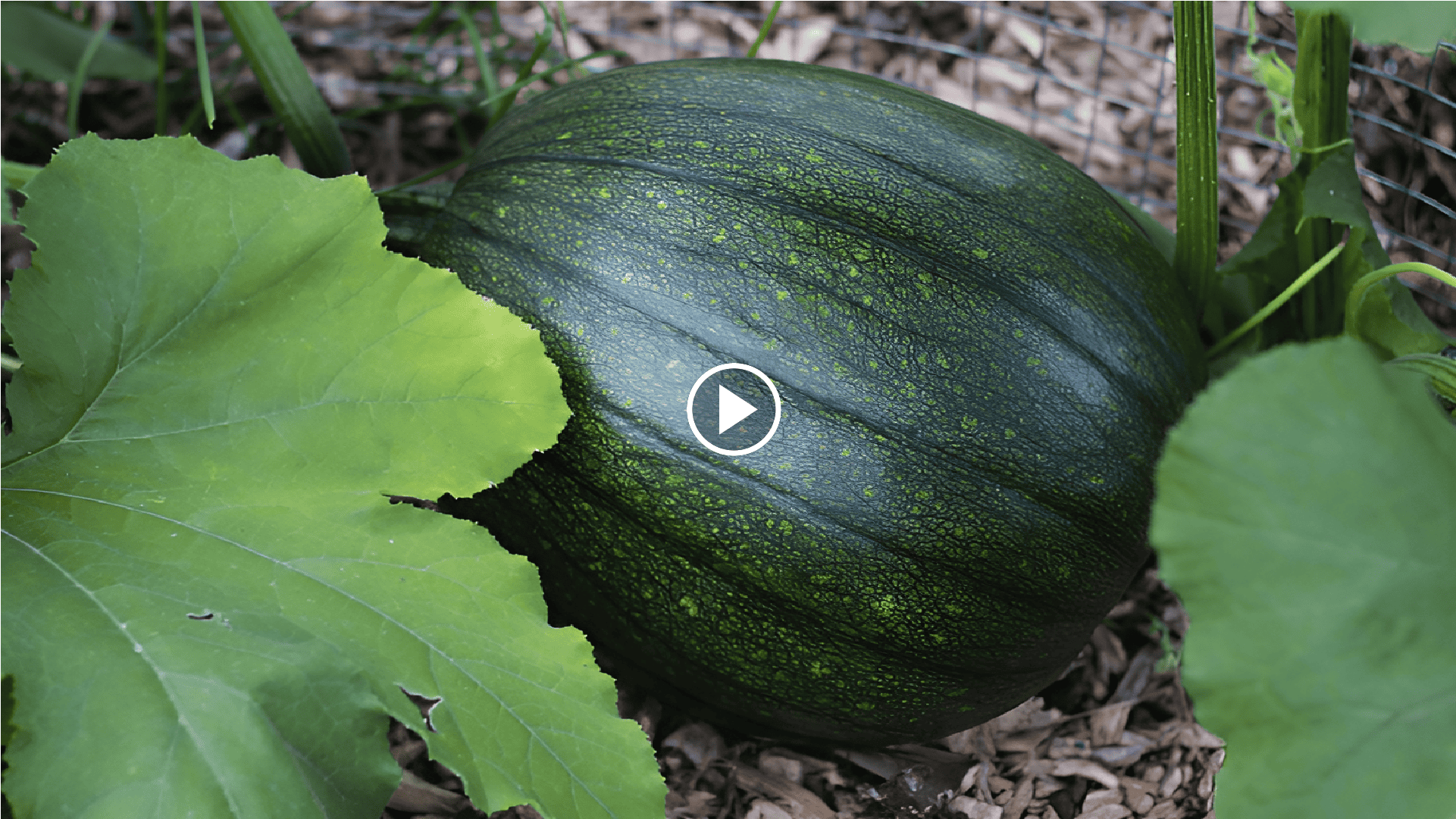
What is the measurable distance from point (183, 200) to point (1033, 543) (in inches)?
44.1

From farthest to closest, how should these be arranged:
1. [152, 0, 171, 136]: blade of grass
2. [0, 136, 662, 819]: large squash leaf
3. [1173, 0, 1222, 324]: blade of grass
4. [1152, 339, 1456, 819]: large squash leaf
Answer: [152, 0, 171, 136]: blade of grass
[1173, 0, 1222, 324]: blade of grass
[0, 136, 662, 819]: large squash leaf
[1152, 339, 1456, 819]: large squash leaf

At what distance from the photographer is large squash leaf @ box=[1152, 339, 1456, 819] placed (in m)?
0.99

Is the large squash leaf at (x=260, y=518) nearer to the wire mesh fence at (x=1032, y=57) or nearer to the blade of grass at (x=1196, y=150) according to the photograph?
the blade of grass at (x=1196, y=150)

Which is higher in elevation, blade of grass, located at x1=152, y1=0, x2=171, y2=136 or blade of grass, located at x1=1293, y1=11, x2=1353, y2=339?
blade of grass, located at x1=1293, y1=11, x2=1353, y2=339

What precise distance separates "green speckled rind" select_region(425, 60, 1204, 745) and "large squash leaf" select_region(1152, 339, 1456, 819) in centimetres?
45

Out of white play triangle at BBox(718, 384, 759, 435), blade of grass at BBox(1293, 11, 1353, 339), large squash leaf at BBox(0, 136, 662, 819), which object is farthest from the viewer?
blade of grass at BBox(1293, 11, 1353, 339)

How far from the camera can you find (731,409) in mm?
1405

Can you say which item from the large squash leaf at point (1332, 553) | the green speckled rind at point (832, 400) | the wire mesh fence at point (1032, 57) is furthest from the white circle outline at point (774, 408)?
the wire mesh fence at point (1032, 57)

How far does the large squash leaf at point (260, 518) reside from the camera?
1.22 m

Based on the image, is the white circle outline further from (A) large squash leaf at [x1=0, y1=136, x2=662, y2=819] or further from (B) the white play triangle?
(A) large squash leaf at [x1=0, y1=136, x2=662, y2=819]

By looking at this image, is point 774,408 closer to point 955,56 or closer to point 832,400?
point 832,400

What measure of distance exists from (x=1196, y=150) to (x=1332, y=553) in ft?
2.77

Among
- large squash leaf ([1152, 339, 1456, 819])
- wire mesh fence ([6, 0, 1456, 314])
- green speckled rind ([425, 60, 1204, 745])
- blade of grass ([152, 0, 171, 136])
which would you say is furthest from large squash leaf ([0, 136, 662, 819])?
wire mesh fence ([6, 0, 1456, 314])

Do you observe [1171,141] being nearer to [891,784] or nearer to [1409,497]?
[891,784]
